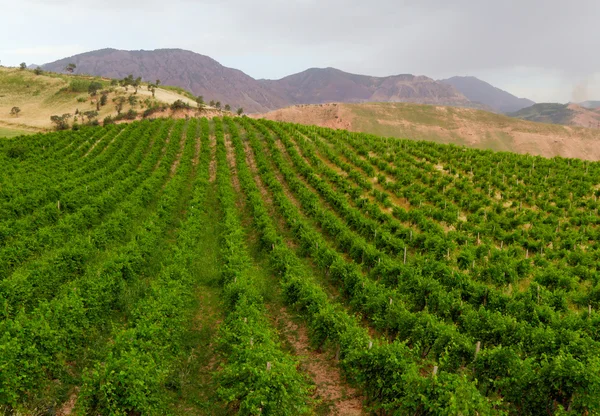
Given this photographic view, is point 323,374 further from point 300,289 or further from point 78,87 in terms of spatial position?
point 78,87

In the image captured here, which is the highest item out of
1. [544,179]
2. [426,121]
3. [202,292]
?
[426,121]

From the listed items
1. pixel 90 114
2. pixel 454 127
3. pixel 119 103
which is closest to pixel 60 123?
pixel 90 114

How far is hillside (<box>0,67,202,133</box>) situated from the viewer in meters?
90.7

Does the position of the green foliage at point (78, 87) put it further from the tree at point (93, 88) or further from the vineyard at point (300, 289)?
the vineyard at point (300, 289)

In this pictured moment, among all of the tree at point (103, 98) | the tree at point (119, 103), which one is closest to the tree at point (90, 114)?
the tree at point (119, 103)

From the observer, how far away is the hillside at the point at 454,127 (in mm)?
115625

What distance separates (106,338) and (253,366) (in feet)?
23.2

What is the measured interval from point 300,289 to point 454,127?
13395cm

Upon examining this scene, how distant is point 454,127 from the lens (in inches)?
5241

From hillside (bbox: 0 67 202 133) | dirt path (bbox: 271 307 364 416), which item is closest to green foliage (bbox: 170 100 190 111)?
hillside (bbox: 0 67 202 133)

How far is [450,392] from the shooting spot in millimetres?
8336

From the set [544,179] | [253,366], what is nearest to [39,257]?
[253,366]

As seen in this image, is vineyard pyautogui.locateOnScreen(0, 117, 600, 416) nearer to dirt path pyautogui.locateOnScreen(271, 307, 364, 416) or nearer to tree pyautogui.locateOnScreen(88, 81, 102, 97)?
dirt path pyautogui.locateOnScreen(271, 307, 364, 416)

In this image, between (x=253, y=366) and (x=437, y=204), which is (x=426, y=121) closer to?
(x=437, y=204)
